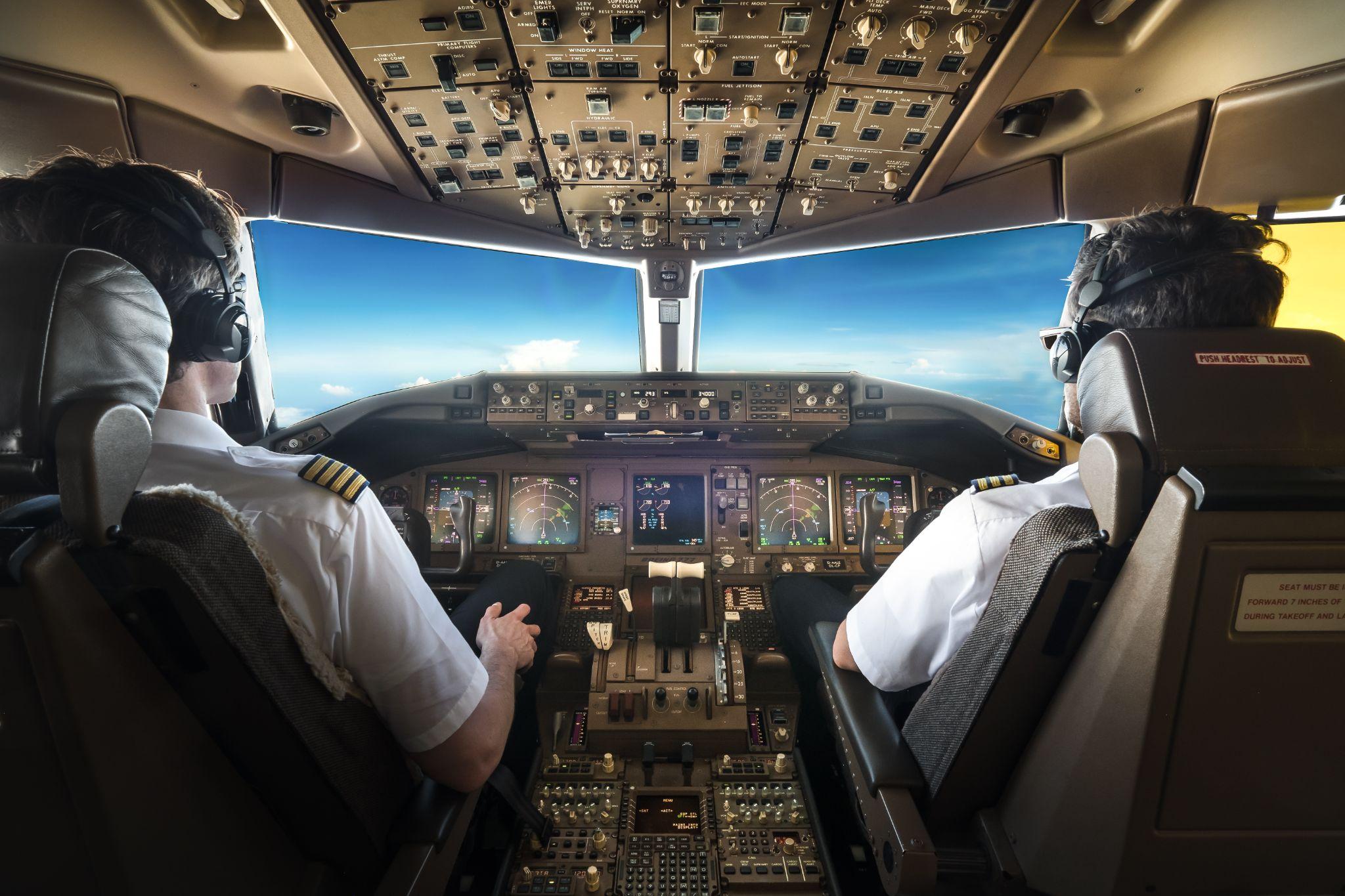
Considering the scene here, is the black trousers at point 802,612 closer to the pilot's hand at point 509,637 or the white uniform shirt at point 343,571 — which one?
the pilot's hand at point 509,637

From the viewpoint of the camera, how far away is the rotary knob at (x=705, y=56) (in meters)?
1.68

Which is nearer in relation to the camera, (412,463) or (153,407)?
(153,407)

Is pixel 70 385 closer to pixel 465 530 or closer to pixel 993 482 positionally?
pixel 993 482

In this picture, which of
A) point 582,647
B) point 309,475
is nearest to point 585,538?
point 582,647

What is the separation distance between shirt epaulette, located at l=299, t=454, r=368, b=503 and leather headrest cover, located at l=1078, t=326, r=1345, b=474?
42.3 inches

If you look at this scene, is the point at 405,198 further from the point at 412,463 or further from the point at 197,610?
the point at 197,610

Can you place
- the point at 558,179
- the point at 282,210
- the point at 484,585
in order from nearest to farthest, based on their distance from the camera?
the point at 484,585 → the point at 558,179 → the point at 282,210

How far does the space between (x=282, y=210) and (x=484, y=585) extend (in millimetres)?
1978

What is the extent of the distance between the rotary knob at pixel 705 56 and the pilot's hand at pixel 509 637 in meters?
1.61

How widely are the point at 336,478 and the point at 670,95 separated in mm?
1646

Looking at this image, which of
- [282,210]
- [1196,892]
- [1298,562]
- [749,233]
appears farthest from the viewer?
[749,233]

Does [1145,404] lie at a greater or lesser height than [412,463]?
greater

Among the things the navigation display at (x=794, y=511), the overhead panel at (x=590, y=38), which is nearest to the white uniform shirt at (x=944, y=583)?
the navigation display at (x=794, y=511)

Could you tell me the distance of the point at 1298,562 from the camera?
0.69m
